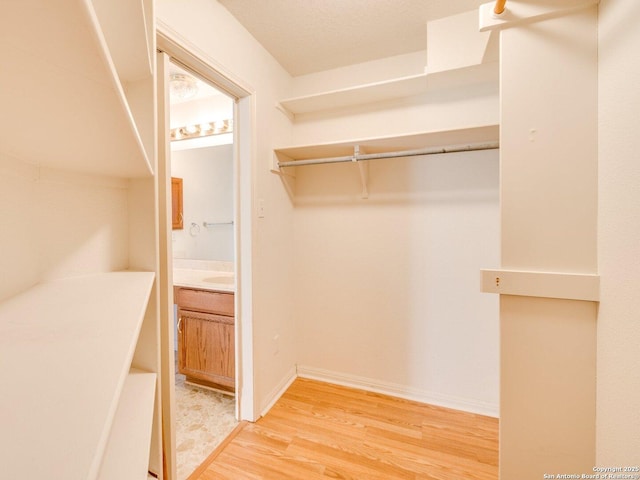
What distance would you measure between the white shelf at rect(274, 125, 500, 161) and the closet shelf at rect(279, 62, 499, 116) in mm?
371

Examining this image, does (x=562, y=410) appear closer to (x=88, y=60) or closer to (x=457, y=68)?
(x=88, y=60)

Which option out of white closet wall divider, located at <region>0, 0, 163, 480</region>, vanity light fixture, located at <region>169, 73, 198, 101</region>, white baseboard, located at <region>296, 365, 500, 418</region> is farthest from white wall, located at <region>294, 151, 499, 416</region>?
white closet wall divider, located at <region>0, 0, 163, 480</region>

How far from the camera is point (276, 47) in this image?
1.95 m

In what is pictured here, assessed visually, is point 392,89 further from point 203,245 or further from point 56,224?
point 203,245

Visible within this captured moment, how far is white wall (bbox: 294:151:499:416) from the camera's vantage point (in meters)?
1.92

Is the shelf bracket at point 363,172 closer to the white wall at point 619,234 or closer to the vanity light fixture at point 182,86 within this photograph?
the white wall at point 619,234

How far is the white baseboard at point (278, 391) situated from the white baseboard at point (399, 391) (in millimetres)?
101

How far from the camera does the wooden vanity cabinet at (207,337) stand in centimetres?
202

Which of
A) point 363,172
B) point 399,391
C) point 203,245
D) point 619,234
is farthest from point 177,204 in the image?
point 619,234

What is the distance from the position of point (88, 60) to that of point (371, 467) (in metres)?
1.93

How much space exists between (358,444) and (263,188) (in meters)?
1.72

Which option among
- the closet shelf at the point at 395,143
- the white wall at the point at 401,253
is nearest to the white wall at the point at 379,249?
the white wall at the point at 401,253

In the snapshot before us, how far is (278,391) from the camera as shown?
2.13 meters

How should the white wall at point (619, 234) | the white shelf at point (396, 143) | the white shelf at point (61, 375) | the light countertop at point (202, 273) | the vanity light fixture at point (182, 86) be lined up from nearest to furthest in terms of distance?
the white shelf at point (61, 375) → the white wall at point (619, 234) → the white shelf at point (396, 143) → the vanity light fixture at point (182, 86) → the light countertop at point (202, 273)
